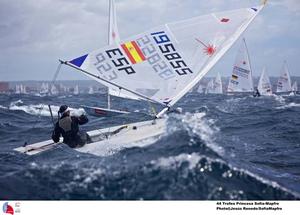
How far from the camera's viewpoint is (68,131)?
4836mm

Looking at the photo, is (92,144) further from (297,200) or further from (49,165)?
(297,200)

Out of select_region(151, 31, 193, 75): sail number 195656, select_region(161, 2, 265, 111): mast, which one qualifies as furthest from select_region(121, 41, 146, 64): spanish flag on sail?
select_region(161, 2, 265, 111): mast

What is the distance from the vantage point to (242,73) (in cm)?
2025

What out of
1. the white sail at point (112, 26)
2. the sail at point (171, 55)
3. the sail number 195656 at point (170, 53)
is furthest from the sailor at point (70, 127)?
the white sail at point (112, 26)

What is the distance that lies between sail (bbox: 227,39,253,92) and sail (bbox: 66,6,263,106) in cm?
1381

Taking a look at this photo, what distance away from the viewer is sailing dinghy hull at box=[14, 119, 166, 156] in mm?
4547

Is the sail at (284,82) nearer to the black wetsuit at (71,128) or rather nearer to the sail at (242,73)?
the sail at (242,73)

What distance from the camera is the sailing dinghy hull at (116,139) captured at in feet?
14.9

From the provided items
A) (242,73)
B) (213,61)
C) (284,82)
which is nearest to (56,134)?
(213,61)

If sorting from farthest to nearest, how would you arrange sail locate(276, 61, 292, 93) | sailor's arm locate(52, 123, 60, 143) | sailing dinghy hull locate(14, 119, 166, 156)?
sail locate(276, 61, 292, 93) → sailor's arm locate(52, 123, 60, 143) → sailing dinghy hull locate(14, 119, 166, 156)

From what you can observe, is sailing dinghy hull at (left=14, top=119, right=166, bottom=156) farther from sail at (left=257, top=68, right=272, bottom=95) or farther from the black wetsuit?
sail at (left=257, top=68, right=272, bottom=95)

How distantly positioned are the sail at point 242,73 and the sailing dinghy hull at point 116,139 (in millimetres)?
14510

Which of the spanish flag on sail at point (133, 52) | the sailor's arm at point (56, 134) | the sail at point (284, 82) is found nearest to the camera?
the sailor's arm at point (56, 134)

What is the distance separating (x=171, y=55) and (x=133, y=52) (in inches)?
23.4
